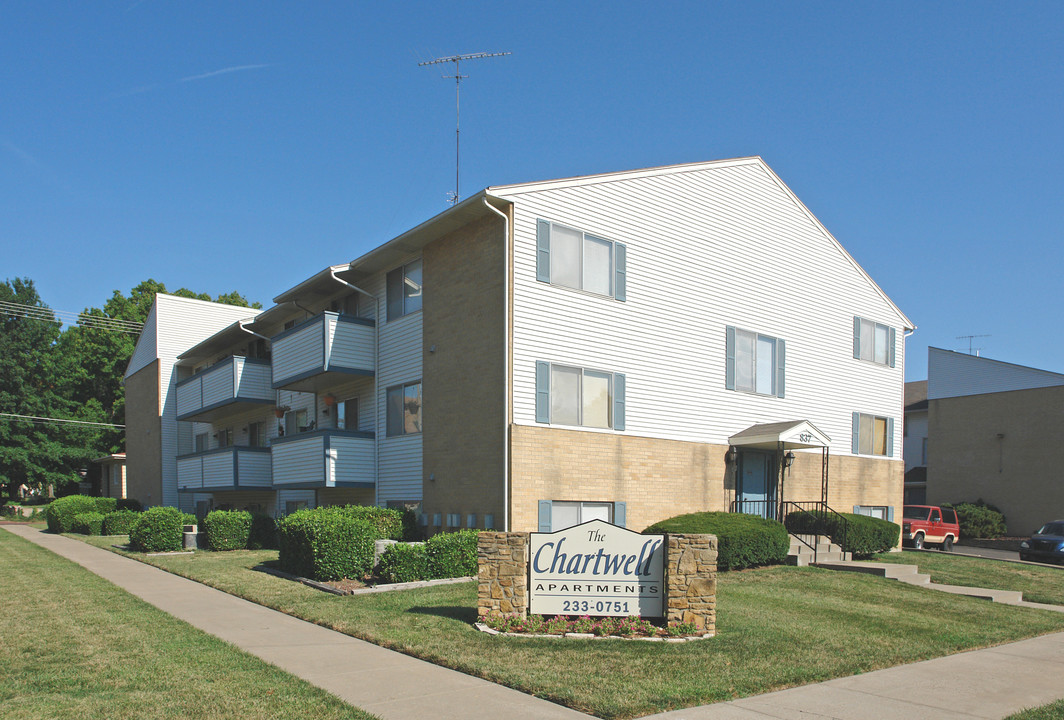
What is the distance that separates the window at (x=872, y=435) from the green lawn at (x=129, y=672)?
20327 millimetres

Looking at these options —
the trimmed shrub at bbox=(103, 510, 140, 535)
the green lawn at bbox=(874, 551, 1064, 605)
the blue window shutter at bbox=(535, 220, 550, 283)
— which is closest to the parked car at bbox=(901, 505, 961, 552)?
the green lawn at bbox=(874, 551, 1064, 605)

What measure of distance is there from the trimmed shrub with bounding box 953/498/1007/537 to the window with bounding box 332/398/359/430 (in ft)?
88.0

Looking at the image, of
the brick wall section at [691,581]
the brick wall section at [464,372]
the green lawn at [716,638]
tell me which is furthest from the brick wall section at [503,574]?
the brick wall section at [464,372]

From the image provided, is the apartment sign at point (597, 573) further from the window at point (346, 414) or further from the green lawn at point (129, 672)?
the window at point (346, 414)

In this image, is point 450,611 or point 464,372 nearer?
point 450,611

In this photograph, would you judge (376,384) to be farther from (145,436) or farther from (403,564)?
(145,436)

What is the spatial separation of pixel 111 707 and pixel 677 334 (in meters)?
15.3

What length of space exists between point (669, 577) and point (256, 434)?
22144 millimetres

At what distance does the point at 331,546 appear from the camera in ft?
50.4

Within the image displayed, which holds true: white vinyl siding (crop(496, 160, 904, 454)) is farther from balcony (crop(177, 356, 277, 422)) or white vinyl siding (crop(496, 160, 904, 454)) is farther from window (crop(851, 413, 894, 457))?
balcony (crop(177, 356, 277, 422))

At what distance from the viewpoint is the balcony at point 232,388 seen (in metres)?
26.9

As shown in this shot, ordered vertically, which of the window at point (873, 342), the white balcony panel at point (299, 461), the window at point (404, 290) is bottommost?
the white balcony panel at point (299, 461)

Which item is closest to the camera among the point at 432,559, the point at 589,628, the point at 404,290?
the point at 589,628

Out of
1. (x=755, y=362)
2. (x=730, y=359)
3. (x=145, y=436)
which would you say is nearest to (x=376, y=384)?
(x=730, y=359)
